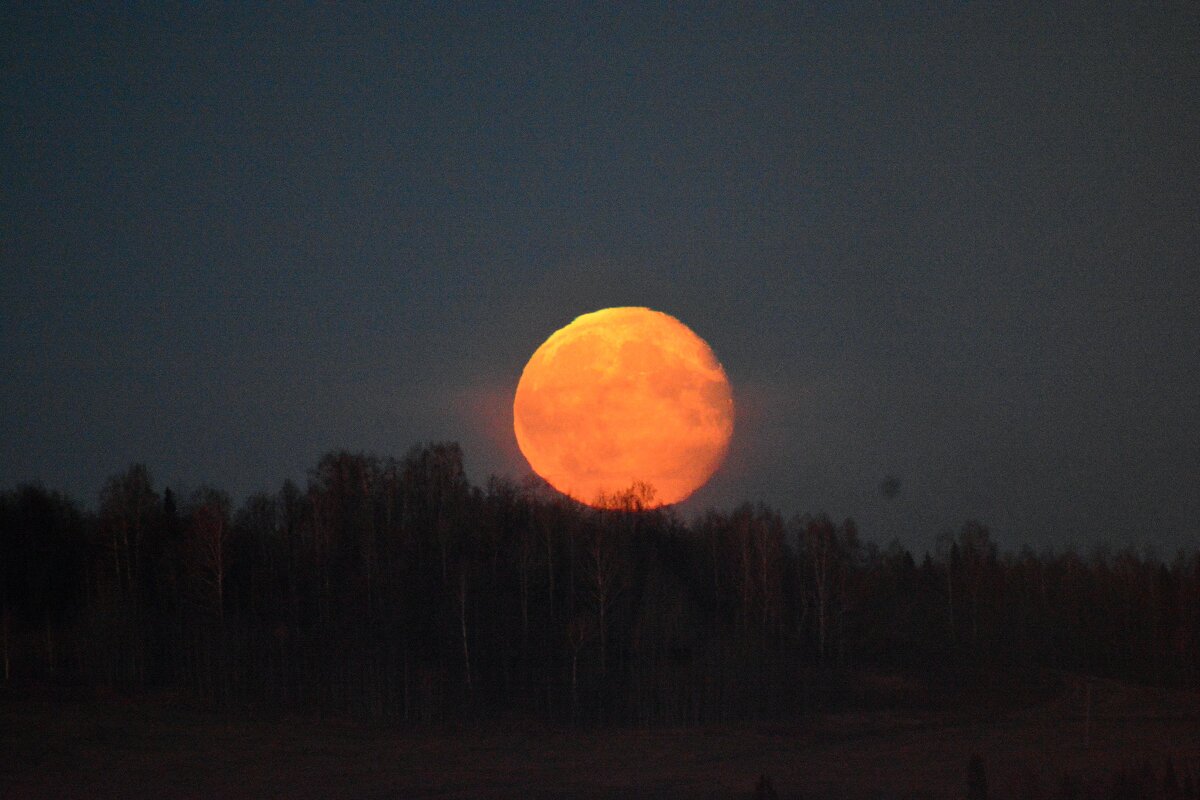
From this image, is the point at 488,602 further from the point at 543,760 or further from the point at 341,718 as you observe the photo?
the point at 543,760

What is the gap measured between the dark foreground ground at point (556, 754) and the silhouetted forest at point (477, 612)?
4.02m

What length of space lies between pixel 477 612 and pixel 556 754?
1930 cm

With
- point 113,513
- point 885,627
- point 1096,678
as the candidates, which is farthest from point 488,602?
point 1096,678

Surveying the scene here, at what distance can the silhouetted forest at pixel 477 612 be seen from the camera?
2013 inches

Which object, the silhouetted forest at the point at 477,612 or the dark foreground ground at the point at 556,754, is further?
the silhouetted forest at the point at 477,612

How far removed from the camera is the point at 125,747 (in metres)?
39.0

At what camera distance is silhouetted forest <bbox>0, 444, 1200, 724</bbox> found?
51.1 m

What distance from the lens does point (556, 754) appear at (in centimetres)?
3966

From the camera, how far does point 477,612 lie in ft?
191

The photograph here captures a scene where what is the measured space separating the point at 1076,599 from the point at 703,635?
40371 millimetres

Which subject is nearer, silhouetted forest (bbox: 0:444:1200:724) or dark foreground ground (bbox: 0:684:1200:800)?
dark foreground ground (bbox: 0:684:1200:800)

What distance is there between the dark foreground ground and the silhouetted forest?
402 cm

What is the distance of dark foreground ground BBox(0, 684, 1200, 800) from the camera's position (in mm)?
30875

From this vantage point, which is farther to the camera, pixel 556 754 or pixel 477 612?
pixel 477 612
